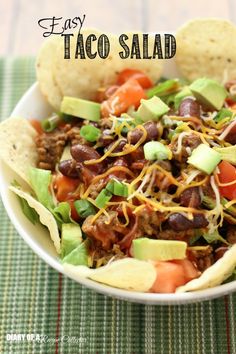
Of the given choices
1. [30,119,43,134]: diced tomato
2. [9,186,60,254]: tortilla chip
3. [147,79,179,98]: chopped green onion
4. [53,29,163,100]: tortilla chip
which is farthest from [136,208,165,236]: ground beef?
[53,29,163,100]: tortilla chip

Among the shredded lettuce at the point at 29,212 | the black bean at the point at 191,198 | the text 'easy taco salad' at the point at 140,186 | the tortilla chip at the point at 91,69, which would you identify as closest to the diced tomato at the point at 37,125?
the text 'easy taco salad' at the point at 140,186

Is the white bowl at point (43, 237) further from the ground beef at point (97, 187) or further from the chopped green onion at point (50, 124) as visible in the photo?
the ground beef at point (97, 187)

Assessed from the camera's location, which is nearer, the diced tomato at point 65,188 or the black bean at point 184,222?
the black bean at point 184,222

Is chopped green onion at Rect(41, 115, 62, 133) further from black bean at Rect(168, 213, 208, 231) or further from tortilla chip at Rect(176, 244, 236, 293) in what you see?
tortilla chip at Rect(176, 244, 236, 293)

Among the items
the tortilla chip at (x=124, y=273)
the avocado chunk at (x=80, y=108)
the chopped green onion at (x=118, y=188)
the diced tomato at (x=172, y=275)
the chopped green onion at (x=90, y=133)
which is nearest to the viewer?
the tortilla chip at (x=124, y=273)

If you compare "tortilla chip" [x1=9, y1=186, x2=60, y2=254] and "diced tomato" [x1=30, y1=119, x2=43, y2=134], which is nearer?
"tortilla chip" [x1=9, y1=186, x2=60, y2=254]

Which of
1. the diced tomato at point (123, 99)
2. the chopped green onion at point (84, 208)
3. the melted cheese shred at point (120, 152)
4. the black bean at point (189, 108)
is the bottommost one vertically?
the chopped green onion at point (84, 208)
